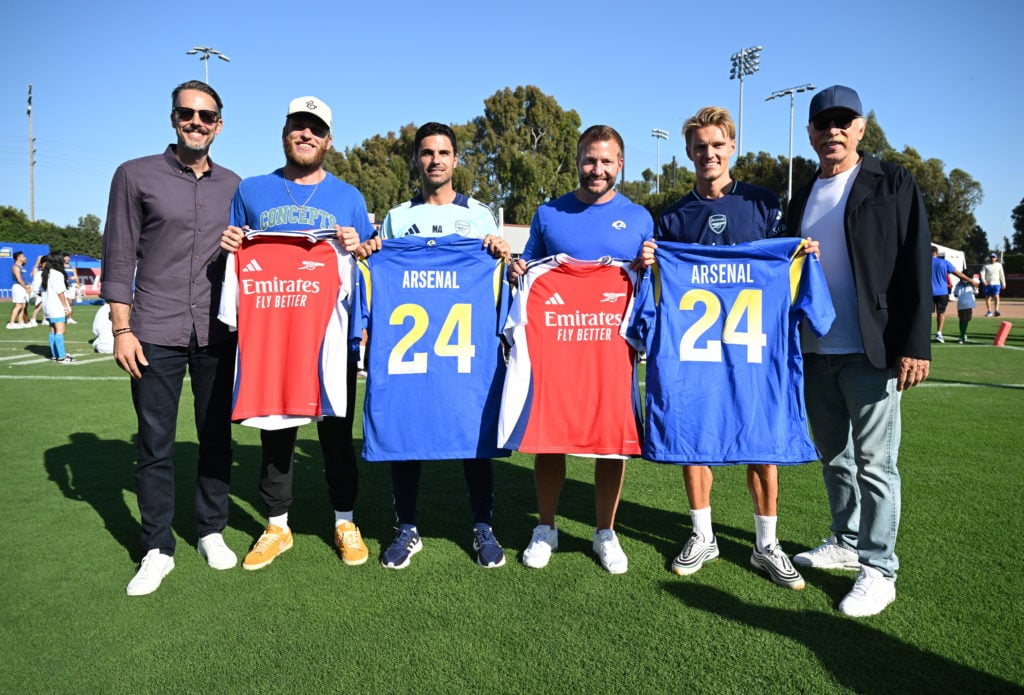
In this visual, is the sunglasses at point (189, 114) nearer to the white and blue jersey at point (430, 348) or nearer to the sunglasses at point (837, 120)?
the white and blue jersey at point (430, 348)

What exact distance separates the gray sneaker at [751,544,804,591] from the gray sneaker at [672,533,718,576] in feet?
0.87

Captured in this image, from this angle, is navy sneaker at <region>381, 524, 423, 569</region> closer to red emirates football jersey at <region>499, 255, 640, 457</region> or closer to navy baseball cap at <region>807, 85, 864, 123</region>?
red emirates football jersey at <region>499, 255, 640, 457</region>

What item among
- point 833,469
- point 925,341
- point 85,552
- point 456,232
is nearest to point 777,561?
point 833,469

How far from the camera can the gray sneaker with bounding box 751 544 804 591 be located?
3656mm

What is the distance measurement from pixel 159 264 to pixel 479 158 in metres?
47.3

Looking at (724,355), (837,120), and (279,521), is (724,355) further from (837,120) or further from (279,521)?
(279,521)

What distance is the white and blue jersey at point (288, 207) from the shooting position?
3982 millimetres

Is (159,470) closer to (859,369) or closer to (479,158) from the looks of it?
(859,369)

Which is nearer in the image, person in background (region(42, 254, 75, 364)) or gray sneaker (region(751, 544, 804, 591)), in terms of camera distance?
gray sneaker (region(751, 544, 804, 591))

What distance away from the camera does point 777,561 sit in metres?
3.72

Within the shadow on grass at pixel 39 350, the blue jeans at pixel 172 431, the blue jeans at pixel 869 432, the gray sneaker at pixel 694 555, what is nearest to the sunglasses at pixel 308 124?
the blue jeans at pixel 172 431

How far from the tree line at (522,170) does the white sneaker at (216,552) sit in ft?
135

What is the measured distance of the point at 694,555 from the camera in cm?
387

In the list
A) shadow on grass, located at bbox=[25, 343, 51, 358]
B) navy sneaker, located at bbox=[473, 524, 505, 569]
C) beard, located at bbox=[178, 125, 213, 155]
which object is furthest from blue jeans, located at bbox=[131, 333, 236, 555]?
shadow on grass, located at bbox=[25, 343, 51, 358]
